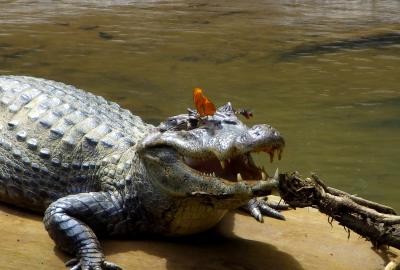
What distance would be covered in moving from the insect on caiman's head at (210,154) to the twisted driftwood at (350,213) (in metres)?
0.40

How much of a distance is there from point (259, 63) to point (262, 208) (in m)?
→ 5.56

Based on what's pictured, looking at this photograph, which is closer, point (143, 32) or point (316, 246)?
point (316, 246)

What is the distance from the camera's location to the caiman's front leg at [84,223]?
392 centimetres

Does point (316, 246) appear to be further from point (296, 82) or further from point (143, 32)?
point (143, 32)

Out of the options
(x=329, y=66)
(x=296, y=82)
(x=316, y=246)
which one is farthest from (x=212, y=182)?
(x=329, y=66)

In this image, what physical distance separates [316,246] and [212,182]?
996 millimetres

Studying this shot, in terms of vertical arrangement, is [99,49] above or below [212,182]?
below

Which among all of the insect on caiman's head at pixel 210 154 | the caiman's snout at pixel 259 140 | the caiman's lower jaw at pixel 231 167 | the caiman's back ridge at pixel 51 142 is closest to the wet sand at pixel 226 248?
the caiman's back ridge at pixel 51 142

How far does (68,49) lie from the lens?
35.7 ft

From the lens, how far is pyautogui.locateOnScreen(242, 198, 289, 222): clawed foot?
191 inches

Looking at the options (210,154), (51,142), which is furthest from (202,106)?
(51,142)

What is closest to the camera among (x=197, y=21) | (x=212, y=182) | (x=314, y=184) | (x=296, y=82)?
(x=212, y=182)

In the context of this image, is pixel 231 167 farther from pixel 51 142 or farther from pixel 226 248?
pixel 51 142

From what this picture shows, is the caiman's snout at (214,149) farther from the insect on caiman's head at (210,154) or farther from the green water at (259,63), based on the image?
the green water at (259,63)
